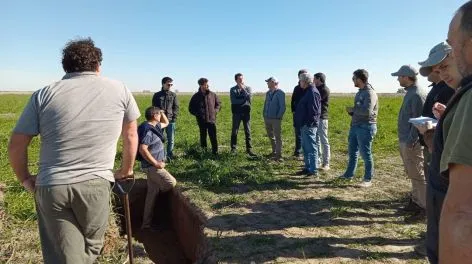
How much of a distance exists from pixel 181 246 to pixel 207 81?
4404 mm

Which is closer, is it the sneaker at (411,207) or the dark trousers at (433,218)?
the dark trousers at (433,218)

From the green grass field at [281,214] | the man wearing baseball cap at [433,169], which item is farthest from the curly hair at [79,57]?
the green grass field at [281,214]

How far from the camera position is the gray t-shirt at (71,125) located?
8.50 feet

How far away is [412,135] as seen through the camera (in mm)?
5016

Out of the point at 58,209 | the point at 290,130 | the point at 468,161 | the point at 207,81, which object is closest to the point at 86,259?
the point at 58,209

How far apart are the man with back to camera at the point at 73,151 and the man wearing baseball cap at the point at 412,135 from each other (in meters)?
3.98

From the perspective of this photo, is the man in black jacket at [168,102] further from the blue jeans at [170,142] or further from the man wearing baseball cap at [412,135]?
the man wearing baseball cap at [412,135]

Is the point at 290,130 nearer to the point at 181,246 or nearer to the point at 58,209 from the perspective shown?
the point at 181,246

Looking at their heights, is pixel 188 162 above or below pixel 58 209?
below

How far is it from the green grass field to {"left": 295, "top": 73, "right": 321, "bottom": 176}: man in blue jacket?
1.59 feet

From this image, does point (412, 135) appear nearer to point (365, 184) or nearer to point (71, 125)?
point (365, 184)

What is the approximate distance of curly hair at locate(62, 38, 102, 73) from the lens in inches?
109

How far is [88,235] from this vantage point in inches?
112

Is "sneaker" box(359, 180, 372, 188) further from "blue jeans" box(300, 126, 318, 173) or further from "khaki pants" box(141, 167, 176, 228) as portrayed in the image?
"khaki pants" box(141, 167, 176, 228)
